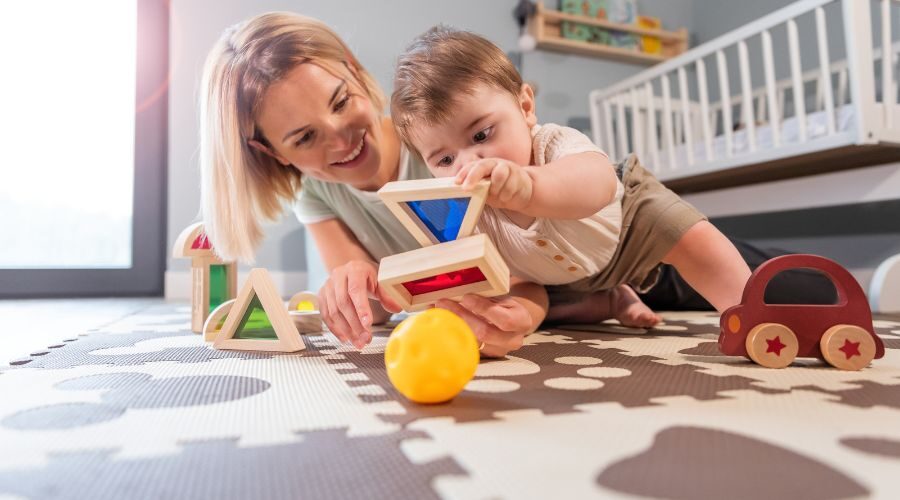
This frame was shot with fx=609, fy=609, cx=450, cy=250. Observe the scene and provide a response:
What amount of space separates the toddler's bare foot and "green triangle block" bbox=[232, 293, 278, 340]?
1.97ft

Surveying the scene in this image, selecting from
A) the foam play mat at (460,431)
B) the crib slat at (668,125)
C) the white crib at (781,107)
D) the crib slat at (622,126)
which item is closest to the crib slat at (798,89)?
the white crib at (781,107)

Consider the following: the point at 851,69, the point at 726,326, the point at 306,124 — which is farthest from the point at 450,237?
the point at 851,69

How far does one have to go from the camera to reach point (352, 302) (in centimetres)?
76

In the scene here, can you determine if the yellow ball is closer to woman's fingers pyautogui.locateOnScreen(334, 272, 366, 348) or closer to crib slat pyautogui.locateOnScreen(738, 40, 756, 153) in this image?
woman's fingers pyautogui.locateOnScreen(334, 272, 366, 348)

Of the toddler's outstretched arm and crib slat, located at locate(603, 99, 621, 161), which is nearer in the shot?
the toddler's outstretched arm

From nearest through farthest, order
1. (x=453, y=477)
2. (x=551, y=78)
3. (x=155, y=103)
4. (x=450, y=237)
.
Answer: (x=453, y=477), (x=450, y=237), (x=155, y=103), (x=551, y=78)

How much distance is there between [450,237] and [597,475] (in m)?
0.31

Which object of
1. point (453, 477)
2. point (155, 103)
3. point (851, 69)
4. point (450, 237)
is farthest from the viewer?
point (155, 103)

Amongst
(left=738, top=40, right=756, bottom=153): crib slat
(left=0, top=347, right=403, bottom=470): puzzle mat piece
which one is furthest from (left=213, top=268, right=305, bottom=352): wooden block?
(left=738, top=40, right=756, bottom=153): crib slat

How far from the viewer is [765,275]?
0.66 metres

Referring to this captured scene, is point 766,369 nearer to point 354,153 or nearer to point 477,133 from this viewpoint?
point 477,133

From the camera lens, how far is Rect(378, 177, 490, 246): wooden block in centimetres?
53

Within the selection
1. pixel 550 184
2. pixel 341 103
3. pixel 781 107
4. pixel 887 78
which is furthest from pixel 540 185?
pixel 781 107

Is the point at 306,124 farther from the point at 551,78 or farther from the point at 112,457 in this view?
the point at 551,78
